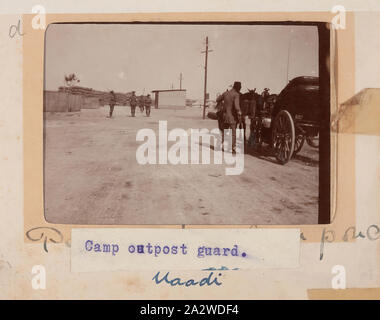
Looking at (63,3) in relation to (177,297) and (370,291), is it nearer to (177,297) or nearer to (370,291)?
(177,297)

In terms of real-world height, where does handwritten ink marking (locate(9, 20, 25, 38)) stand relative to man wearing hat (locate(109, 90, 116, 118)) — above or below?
above

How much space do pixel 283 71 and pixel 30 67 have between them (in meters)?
1.20

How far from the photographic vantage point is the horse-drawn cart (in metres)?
1.58

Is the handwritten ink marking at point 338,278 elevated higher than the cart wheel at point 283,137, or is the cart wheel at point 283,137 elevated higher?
the cart wheel at point 283,137

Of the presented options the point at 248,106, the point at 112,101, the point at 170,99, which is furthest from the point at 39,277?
the point at 248,106

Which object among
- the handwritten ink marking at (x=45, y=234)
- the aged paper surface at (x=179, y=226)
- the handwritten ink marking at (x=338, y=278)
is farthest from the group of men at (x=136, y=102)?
the handwritten ink marking at (x=338, y=278)

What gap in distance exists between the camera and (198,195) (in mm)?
1592

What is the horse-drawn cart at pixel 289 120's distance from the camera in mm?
1584

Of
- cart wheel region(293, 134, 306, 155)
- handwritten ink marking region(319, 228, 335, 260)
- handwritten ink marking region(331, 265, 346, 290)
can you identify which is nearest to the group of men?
cart wheel region(293, 134, 306, 155)

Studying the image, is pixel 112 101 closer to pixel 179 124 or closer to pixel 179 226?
pixel 179 124

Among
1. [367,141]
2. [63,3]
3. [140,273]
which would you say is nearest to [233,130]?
[367,141]

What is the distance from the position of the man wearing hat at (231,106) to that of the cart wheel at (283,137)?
21 centimetres

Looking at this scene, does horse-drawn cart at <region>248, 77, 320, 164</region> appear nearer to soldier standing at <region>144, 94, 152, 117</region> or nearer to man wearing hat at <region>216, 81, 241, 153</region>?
man wearing hat at <region>216, 81, 241, 153</region>

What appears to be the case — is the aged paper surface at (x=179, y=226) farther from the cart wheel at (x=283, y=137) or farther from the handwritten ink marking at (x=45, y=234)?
the cart wheel at (x=283, y=137)
